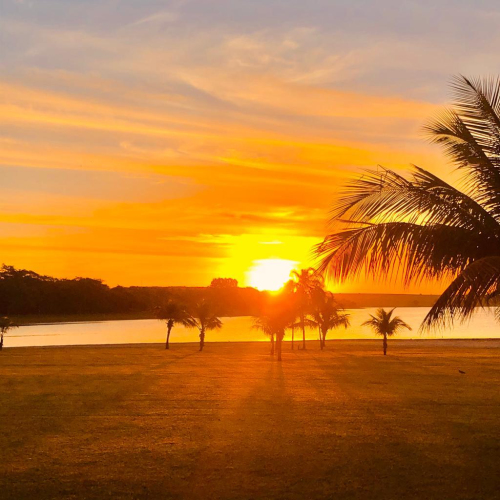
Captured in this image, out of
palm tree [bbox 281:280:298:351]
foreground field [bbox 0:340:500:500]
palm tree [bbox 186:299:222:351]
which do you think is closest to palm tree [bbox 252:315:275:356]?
palm tree [bbox 281:280:298:351]

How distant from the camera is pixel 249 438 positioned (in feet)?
45.9

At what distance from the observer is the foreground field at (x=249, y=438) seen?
10469mm

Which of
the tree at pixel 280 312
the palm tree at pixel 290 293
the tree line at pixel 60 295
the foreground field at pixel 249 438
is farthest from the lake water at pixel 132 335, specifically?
the foreground field at pixel 249 438

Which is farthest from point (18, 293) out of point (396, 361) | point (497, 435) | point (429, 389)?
point (497, 435)

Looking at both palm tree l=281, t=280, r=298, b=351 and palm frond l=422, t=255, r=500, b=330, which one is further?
palm tree l=281, t=280, r=298, b=351

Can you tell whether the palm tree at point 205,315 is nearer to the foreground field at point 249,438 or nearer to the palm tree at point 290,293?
the palm tree at point 290,293

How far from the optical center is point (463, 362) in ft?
119

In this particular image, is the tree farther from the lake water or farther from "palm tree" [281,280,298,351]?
the lake water

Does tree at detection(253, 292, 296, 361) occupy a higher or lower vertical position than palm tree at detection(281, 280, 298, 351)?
lower

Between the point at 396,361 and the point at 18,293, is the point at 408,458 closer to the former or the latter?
the point at 396,361

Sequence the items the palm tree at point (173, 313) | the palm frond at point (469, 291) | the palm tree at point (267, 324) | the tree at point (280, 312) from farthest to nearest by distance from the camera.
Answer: the palm tree at point (173, 313), the palm tree at point (267, 324), the tree at point (280, 312), the palm frond at point (469, 291)

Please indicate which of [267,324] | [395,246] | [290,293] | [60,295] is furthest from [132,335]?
[395,246]

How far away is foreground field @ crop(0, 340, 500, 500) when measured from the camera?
10469 mm

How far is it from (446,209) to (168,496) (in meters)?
6.53
